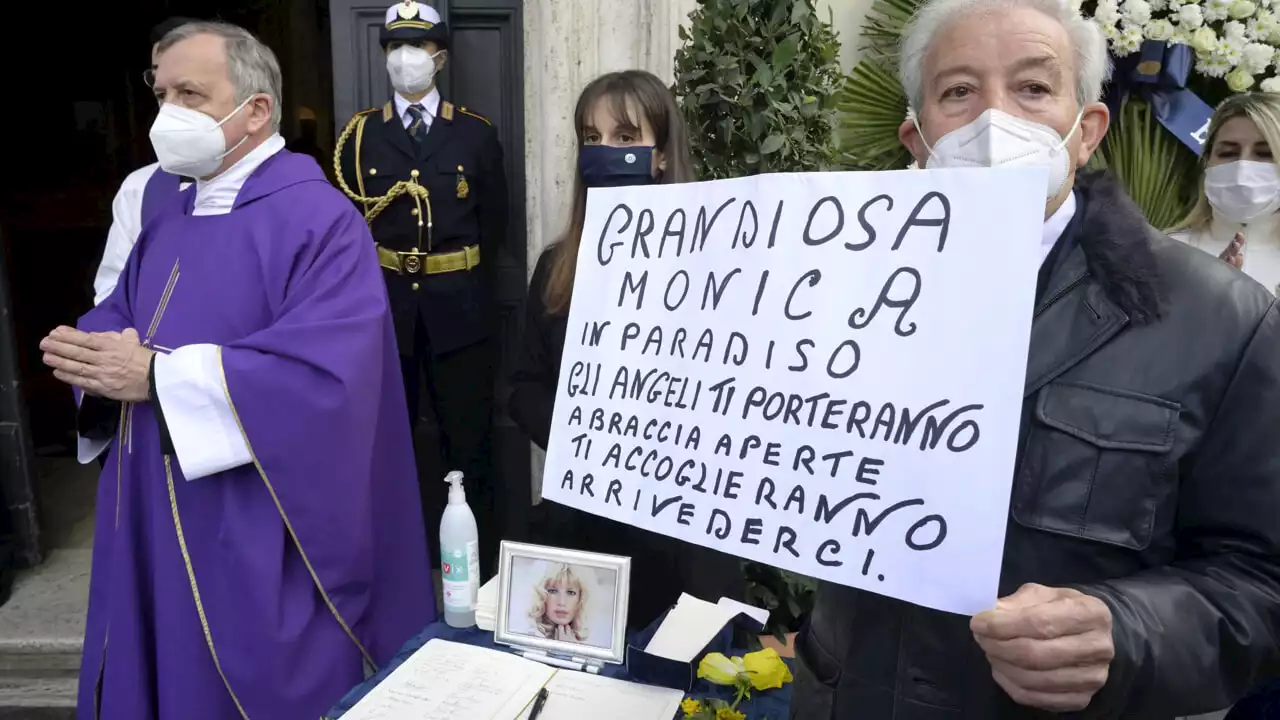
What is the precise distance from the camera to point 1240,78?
113 inches

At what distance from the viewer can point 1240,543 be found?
88 centimetres

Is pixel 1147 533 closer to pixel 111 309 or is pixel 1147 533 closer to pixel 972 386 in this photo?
pixel 972 386

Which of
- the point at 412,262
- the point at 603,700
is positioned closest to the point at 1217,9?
the point at 412,262

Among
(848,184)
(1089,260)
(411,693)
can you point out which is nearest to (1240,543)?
(1089,260)

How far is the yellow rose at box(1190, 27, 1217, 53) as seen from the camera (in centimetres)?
283

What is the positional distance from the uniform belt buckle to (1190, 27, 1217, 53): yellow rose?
2867 millimetres

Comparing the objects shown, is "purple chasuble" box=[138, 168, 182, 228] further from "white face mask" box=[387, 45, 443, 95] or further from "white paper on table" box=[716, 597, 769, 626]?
"white paper on table" box=[716, 597, 769, 626]

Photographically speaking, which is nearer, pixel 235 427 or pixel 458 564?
pixel 458 564

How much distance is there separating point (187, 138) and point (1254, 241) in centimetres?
327

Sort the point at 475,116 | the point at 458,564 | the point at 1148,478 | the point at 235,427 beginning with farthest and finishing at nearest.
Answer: the point at 475,116 < the point at 235,427 < the point at 458,564 < the point at 1148,478

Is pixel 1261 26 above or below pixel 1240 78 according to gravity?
above

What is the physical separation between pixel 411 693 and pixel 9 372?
119 inches

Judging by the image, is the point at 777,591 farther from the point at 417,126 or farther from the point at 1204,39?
the point at 1204,39

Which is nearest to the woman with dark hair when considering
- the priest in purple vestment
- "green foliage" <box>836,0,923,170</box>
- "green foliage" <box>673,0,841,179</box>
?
"green foliage" <box>673,0,841,179</box>
